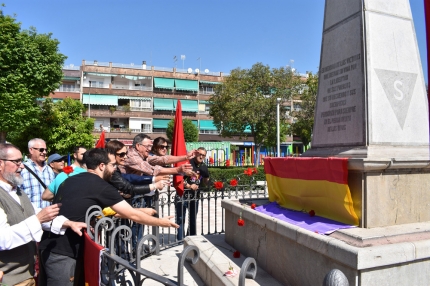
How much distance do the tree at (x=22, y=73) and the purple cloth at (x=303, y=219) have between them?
801 inches

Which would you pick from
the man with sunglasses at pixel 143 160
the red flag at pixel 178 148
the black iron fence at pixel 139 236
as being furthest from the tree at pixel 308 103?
→ the man with sunglasses at pixel 143 160

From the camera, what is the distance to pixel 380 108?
430cm

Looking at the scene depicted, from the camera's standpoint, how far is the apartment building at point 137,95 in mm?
47156

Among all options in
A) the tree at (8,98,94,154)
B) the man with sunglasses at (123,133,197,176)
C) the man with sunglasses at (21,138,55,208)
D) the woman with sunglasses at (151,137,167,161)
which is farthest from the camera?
the tree at (8,98,94,154)

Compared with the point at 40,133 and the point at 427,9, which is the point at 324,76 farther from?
the point at 40,133

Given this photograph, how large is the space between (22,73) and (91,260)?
2281cm

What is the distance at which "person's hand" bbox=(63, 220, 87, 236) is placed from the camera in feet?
9.70

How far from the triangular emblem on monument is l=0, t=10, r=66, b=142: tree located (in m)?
21.4

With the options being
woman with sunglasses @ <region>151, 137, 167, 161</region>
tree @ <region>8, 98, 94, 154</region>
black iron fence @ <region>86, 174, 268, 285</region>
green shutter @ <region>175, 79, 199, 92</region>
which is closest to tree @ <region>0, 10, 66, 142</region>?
tree @ <region>8, 98, 94, 154</region>

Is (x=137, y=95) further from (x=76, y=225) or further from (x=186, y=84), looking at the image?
(x=76, y=225)

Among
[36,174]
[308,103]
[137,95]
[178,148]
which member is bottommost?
[36,174]

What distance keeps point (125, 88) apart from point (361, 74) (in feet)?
154

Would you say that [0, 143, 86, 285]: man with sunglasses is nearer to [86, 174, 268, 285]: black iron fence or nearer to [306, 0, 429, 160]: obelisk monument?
[86, 174, 268, 285]: black iron fence

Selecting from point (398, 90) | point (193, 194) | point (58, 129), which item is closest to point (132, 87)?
point (58, 129)
